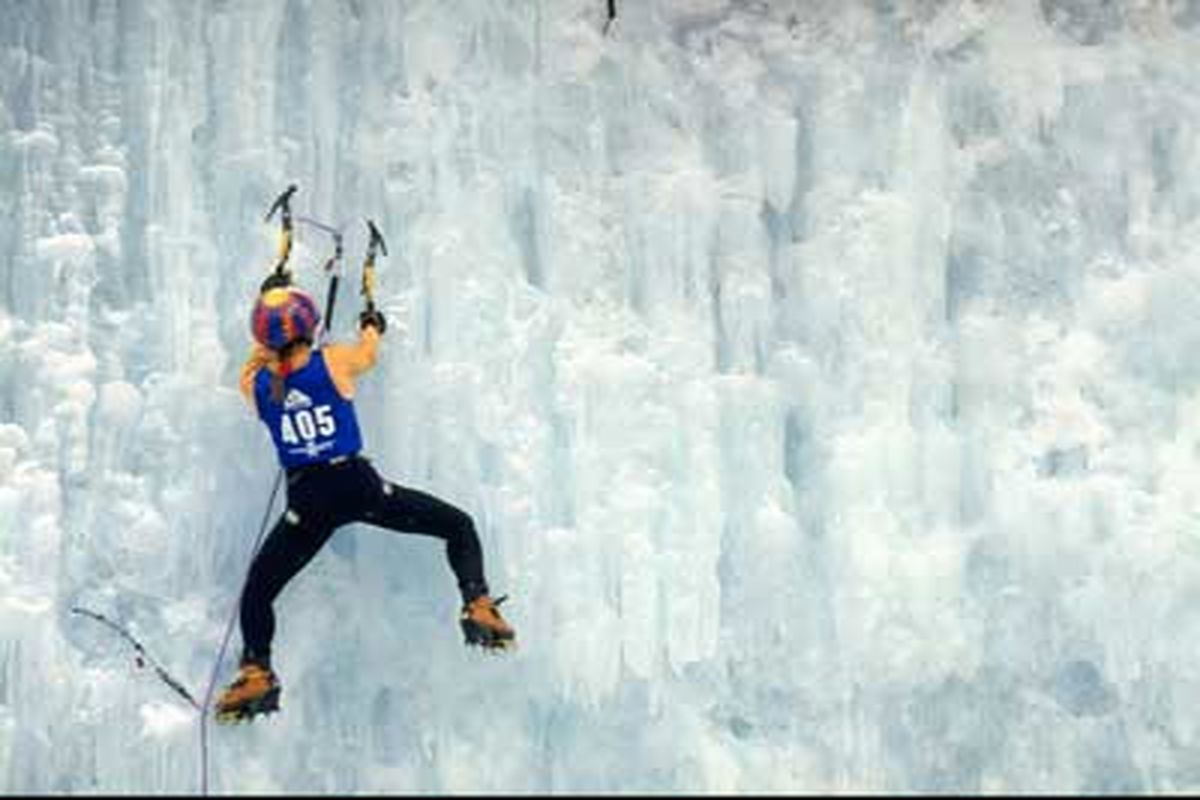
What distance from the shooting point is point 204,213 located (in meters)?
6.93

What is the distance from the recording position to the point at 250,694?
6.21 m

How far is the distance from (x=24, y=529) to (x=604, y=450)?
1.92 meters

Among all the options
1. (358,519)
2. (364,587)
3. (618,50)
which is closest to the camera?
(358,519)

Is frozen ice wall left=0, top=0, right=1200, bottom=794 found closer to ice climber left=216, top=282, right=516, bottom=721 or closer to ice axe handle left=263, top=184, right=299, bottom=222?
ice axe handle left=263, top=184, right=299, bottom=222

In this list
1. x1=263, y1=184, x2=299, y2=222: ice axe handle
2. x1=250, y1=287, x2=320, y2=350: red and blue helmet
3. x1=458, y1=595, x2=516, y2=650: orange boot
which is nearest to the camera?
x1=250, y1=287, x2=320, y2=350: red and blue helmet

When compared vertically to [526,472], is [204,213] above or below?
above

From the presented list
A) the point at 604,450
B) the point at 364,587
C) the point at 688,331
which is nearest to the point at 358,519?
the point at 364,587

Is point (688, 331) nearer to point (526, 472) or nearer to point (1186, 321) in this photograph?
point (526, 472)

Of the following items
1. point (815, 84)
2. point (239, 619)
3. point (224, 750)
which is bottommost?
point (224, 750)

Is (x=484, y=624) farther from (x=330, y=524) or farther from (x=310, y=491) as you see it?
(x=310, y=491)

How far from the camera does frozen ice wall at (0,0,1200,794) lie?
660 cm

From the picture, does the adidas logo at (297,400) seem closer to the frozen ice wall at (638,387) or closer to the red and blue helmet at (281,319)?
the red and blue helmet at (281,319)

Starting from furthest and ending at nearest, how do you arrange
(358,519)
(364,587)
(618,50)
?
(618,50) < (364,587) < (358,519)

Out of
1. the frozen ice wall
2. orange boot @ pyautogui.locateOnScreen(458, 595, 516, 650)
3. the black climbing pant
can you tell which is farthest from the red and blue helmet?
orange boot @ pyautogui.locateOnScreen(458, 595, 516, 650)
